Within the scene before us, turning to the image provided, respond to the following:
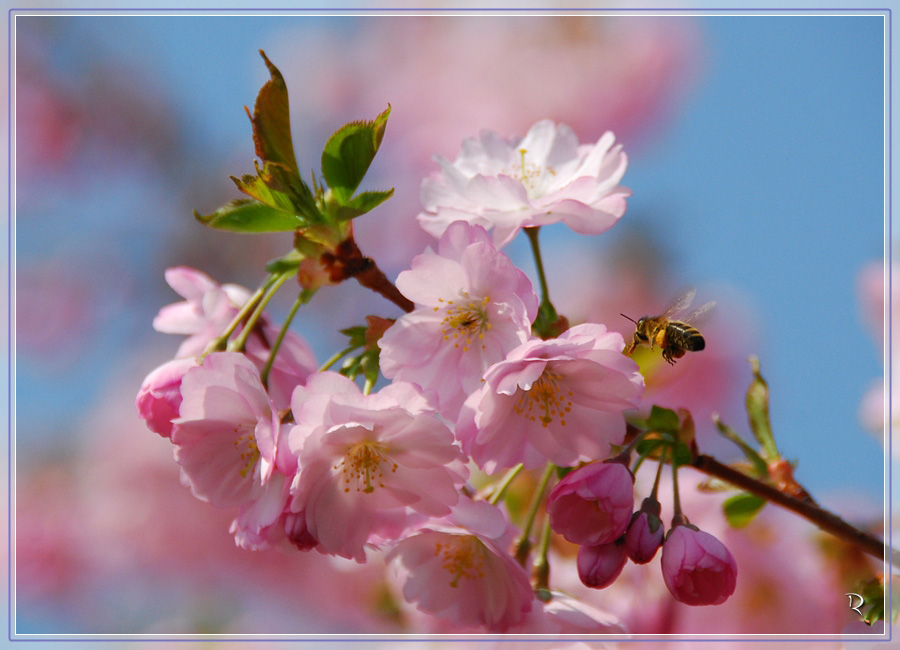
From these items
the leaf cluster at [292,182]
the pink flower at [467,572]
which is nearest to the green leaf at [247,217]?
the leaf cluster at [292,182]

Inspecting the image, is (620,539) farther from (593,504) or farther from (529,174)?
(529,174)

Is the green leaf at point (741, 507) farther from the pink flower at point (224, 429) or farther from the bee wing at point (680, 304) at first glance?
the pink flower at point (224, 429)

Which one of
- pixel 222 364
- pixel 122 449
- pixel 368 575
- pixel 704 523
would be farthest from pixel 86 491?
pixel 704 523

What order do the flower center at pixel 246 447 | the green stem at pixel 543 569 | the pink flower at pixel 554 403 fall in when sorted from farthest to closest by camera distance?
1. the green stem at pixel 543 569
2. the flower center at pixel 246 447
3. the pink flower at pixel 554 403

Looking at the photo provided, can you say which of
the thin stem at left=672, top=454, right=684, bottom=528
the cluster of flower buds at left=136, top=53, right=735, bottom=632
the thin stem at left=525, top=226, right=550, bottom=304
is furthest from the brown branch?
the thin stem at left=525, top=226, right=550, bottom=304

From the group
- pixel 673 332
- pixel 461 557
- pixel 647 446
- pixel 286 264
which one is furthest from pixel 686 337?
pixel 286 264
